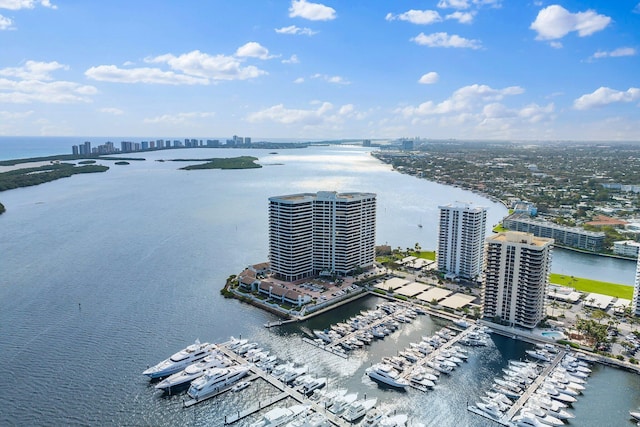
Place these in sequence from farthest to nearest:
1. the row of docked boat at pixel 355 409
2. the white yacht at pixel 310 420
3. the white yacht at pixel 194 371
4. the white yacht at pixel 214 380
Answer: the white yacht at pixel 194 371 < the white yacht at pixel 214 380 < the row of docked boat at pixel 355 409 < the white yacht at pixel 310 420

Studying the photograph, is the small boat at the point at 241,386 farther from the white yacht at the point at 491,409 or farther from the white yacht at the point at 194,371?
the white yacht at the point at 491,409

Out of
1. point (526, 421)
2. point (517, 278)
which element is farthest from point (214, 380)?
point (517, 278)

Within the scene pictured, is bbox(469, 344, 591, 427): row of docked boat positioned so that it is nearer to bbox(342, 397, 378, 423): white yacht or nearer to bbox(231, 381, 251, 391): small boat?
bbox(342, 397, 378, 423): white yacht

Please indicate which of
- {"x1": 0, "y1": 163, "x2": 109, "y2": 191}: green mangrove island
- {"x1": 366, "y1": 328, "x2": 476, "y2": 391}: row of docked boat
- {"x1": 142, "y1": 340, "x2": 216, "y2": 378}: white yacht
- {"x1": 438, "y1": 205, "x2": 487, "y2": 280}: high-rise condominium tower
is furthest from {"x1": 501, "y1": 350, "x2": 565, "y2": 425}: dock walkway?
{"x1": 0, "y1": 163, "x2": 109, "y2": 191}: green mangrove island

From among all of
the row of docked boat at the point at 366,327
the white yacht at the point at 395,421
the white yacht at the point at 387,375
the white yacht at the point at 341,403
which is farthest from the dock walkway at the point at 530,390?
the row of docked boat at the point at 366,327

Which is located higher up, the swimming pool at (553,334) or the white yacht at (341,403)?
the swimming pool at (553,334)

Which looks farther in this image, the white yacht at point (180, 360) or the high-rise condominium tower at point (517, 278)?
the high-rise condominium tower at point (517, 278)

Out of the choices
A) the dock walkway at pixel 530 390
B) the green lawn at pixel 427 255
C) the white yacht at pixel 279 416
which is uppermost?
the green lawn at pixel 427 255
